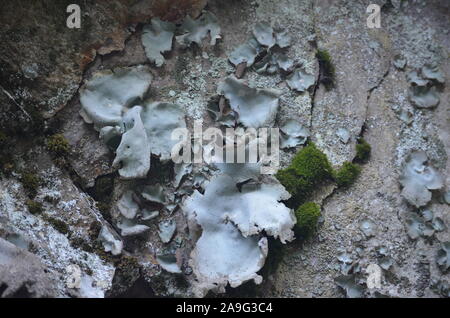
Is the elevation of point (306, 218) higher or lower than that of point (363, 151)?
lower

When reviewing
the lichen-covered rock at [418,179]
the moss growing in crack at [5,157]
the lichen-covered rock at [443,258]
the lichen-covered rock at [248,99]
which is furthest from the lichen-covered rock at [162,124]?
the lichen-covered rock at [443,258]

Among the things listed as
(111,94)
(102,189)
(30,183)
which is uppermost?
(111,94)

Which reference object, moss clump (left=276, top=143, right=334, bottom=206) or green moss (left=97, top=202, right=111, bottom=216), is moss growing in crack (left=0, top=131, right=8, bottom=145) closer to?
green moss (left=97, top=202, right=111, bottom=216)

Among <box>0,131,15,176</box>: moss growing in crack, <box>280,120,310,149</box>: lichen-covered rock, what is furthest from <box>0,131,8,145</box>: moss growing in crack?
<box>280,120,310,149</box>: lichen-covered rock

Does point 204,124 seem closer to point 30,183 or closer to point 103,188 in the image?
point 103,188

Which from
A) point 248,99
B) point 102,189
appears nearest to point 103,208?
point 102,189

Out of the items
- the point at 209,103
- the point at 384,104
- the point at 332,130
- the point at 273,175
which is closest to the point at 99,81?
the point at 209,103
